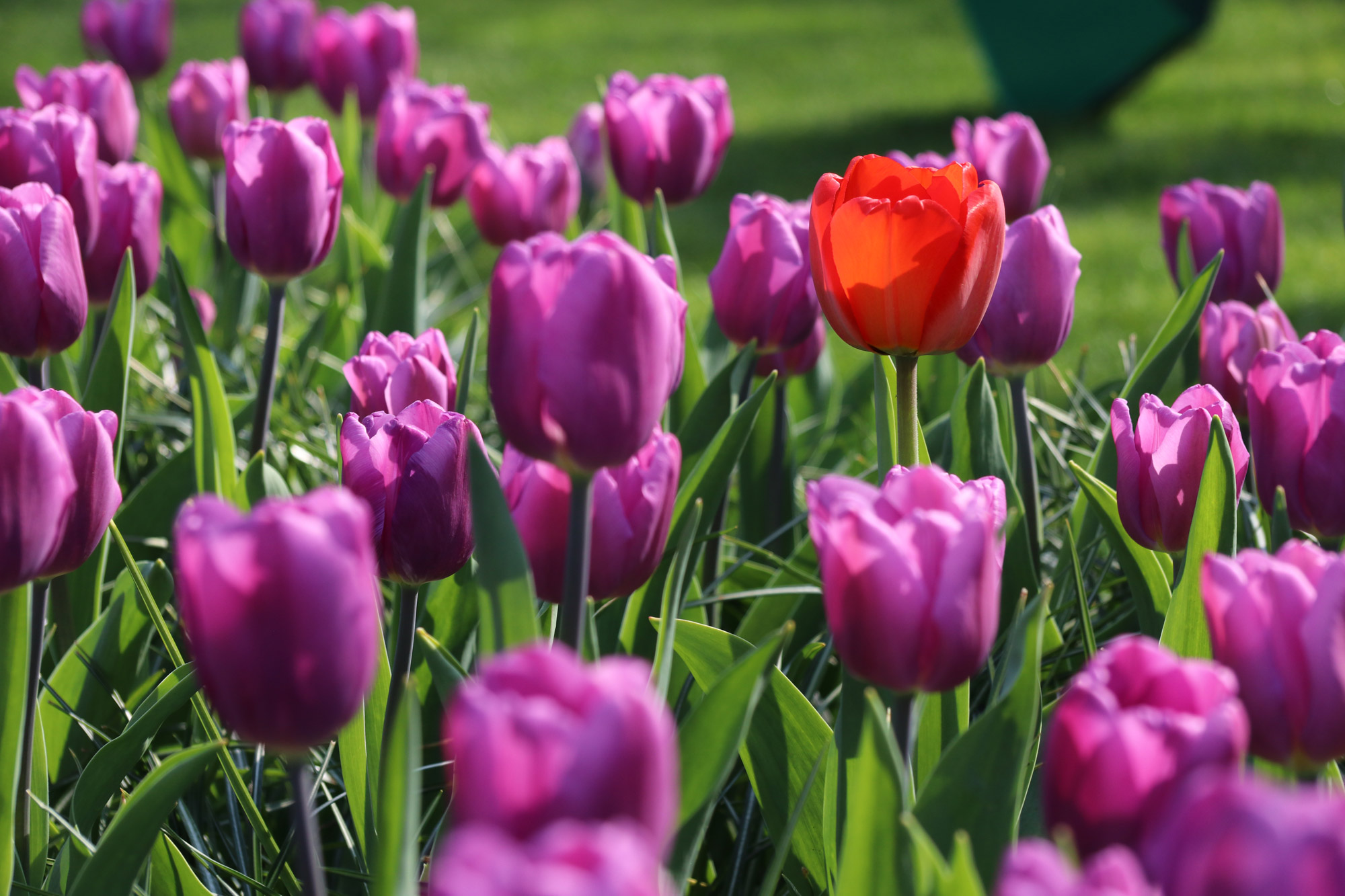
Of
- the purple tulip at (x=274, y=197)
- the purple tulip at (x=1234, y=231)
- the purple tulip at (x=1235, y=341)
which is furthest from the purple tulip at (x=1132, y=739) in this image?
the purple tulip at (x=1234, y=231)

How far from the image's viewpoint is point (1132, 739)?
493 mm

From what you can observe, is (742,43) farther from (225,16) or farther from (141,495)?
(141,495)

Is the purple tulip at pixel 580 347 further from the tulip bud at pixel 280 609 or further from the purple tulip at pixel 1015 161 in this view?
the purple tulip at pixel 1015 161

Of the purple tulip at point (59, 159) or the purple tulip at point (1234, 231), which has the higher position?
the purple tulip at point (59, 159)

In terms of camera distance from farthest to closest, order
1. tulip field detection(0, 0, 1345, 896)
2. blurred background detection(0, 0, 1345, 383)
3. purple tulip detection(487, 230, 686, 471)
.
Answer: blurred background detection(0, 0, 1345, 383) < purple tulip detection(487, 230, 686, 471) < tulip field detection(0, 0, 1345, 896)

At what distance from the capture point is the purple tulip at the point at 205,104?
2.07 m

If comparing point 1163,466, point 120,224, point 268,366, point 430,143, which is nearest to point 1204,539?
point 1163,466

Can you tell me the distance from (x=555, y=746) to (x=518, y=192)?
1476mm

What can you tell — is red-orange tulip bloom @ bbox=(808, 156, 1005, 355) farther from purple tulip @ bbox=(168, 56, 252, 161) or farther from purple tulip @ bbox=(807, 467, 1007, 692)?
purple tulip @ bbox=(168, 56, 252, 161)

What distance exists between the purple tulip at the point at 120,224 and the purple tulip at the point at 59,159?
0.7 inches

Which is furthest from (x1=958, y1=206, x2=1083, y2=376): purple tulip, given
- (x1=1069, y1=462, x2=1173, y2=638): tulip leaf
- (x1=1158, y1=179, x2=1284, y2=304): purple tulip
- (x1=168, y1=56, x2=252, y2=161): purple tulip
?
(x1=168, y1=56, x2=252, y2=161): purple tulip

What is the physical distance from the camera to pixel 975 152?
1.60 metres

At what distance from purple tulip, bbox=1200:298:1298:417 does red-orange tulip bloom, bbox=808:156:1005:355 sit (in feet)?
1.27

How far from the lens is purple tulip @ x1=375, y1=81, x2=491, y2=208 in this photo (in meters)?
1.88
